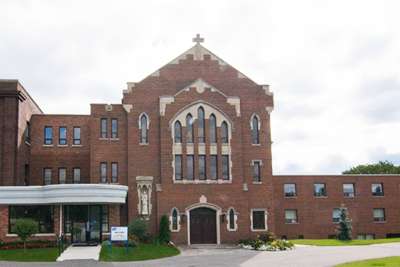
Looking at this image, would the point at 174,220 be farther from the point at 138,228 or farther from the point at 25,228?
the point at 25,228

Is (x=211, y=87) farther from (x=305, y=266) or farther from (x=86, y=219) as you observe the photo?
(x=305, y=266)

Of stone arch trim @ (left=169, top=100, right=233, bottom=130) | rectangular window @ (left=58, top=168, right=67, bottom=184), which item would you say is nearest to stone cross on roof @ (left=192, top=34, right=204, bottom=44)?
stone arch trim @ (left=169, top=100, right=233, bottom=130)

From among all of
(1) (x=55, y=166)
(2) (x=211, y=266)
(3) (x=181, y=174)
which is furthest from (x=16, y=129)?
(2) (x=211, y=266)

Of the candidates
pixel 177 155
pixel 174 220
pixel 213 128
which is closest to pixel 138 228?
pixel 174 220

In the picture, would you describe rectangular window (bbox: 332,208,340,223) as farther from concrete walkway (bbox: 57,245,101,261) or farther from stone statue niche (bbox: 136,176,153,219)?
concrete walkway (bbox: 57,245,101,261)

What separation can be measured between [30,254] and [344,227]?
24.6 meters

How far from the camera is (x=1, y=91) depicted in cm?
4122

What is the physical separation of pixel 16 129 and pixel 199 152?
1312 centimetres

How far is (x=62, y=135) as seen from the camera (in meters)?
47.9

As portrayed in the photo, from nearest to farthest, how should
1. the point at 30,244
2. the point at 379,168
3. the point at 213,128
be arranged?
the point at 30,244, the point at 213,128, the point at 379,168

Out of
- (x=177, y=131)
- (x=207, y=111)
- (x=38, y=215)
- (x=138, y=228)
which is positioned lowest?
(x=138, y=228)

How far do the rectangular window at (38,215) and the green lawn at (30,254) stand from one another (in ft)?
11.7

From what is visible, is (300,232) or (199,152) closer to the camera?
(199,152)

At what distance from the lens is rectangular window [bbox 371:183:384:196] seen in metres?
51.9
